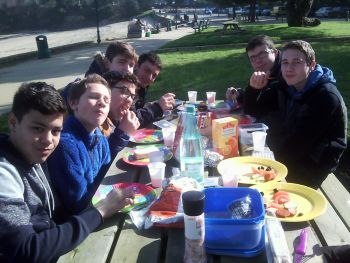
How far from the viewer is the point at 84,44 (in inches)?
893

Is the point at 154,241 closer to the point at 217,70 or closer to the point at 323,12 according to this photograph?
the point at 217,70

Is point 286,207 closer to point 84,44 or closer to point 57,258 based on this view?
point 57,258

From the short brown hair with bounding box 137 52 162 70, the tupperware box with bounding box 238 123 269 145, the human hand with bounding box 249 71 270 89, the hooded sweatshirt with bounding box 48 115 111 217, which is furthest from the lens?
the short brown hair with bounding box 137 52 162 70

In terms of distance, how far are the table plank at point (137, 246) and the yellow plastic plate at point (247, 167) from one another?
735mm

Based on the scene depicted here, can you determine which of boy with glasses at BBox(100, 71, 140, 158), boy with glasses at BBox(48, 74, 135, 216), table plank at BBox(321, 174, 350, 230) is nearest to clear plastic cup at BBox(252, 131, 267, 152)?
table plank at BBox(321, 174, 350, 230)

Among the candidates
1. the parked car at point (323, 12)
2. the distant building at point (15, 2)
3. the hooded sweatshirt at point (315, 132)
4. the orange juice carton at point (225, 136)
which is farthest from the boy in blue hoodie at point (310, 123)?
the distant building at point (15, 2)

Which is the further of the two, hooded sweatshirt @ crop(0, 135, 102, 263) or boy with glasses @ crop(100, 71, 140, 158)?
boy with glasses @ crop(100, 71, 140, 158)

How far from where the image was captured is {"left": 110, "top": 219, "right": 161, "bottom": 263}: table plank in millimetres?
1677

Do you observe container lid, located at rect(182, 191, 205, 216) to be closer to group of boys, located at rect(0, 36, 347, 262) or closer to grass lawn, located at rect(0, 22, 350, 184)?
group of boys, located at rect(0, 36, 347, 262)

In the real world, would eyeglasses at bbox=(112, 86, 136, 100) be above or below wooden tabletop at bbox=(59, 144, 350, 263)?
above

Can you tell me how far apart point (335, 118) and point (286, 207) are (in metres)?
1.46

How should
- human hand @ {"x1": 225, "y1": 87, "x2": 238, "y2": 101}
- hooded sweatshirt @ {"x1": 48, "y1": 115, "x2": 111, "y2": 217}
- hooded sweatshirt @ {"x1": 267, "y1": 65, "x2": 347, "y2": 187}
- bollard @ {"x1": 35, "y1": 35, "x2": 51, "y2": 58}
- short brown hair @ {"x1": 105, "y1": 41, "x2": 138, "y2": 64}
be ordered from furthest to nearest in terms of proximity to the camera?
bollard @ {"x1": 35, "y1": 35, "x2": 51, "y2": 58} → human hand @ {"x1": 225, "y1": 87, "x2": 238, "y2": 101} → short brown hair @ {"x1": 105, "y1": 41, "x2": 138, "y2": 64} → hooded sweatshirt @ {"x1": 267, "y1": 65, "x2": 347, "y2": 187} → hooded sweatshirt @ {"x1": 48, "y1": 115, "x2": 111, "y2": 217}

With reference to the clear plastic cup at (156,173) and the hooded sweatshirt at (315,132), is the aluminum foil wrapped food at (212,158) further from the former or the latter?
the hooded sweatshirt at (315,132)

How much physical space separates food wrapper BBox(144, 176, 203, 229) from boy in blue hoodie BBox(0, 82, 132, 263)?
0.59 ft
